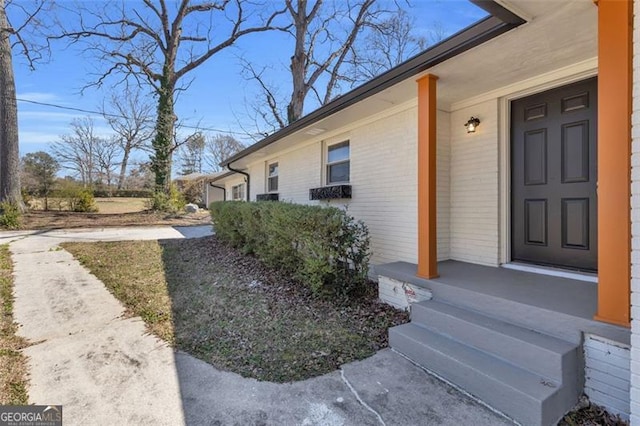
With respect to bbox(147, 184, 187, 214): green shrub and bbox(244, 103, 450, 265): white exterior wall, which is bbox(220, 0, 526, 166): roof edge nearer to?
bbox(244, 103, 450, 265): white exterior wall

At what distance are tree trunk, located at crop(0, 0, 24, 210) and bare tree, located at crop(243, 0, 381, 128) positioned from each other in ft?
30.0

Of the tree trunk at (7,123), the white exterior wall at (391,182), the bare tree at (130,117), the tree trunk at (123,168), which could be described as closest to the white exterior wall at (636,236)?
the white exterior wall at (391,182)

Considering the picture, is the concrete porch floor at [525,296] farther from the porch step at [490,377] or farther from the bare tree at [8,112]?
the bare tree at [8,112]

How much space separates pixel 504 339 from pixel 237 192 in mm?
15101

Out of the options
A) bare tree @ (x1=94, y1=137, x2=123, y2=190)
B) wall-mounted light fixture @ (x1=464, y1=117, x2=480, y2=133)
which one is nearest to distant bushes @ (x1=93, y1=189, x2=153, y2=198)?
bare tree @ (x1=94, y1=137, x2=123, y2=190)

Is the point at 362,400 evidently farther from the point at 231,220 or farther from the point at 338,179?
the point at 231,220

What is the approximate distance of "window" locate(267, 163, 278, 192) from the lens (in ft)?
29.9

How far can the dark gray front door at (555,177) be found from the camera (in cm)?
310

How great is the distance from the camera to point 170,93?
16.3m

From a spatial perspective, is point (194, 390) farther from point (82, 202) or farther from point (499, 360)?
point (82, 202)

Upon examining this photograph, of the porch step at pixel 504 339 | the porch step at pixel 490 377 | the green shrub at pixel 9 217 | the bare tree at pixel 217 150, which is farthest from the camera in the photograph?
the bare tree at pixel 217 150

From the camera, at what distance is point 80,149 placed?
94.9 ft

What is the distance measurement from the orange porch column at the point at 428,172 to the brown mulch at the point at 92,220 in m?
12.4

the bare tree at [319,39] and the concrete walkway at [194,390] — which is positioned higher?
the bare tree at [319,39]
